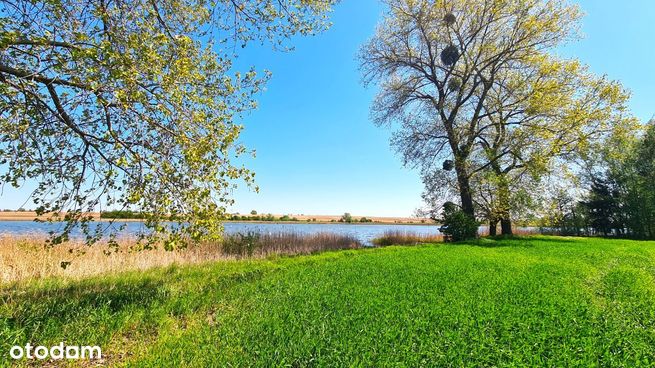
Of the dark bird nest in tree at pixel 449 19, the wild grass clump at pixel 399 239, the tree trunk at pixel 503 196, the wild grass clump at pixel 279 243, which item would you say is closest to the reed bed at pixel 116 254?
the wild grass clump at pixel 279 243

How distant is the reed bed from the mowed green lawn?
108cm

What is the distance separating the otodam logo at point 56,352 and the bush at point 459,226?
22.3 metres

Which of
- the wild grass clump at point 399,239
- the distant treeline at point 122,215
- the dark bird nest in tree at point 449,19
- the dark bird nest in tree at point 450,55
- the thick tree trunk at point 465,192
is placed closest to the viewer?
the distant treeline at point 122,215

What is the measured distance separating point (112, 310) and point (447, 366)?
5.29 metres

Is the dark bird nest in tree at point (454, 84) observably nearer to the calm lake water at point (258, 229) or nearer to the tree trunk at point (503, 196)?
the tree trunk at point (503, 196)

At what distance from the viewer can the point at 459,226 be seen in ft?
74.6

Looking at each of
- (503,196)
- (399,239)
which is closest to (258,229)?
(399,239)

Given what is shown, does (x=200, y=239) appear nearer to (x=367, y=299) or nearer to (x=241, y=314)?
(x=241, y=314)

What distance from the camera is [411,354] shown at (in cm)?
360

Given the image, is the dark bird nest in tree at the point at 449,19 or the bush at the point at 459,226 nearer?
the dark bird nest in tree at the point at 449,19

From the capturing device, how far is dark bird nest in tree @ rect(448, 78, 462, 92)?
24.5m

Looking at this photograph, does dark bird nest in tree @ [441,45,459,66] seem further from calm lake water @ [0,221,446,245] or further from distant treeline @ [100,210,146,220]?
distant treeline @ [100,210,146,220]

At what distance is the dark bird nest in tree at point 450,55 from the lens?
23.0 metres

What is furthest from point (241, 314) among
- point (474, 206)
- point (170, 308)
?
point (474, 206)
